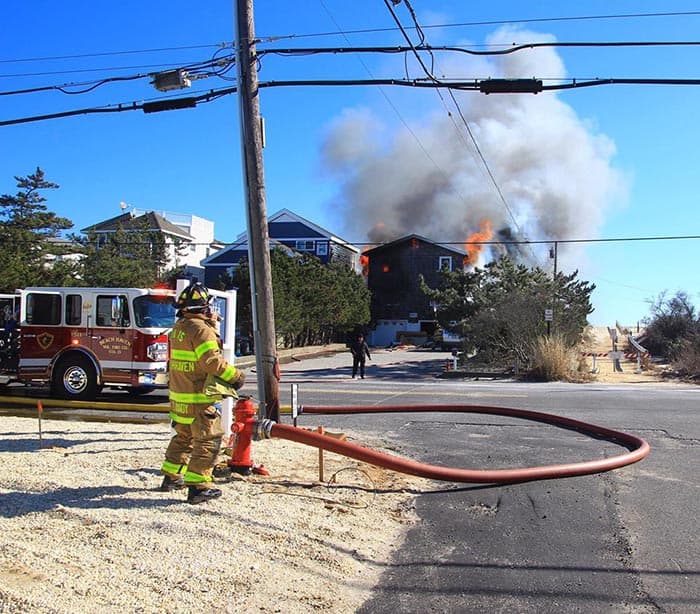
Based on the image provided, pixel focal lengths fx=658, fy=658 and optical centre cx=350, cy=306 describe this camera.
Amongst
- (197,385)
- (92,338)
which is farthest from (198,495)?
(92,338)

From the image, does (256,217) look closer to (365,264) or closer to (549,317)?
(549,317)

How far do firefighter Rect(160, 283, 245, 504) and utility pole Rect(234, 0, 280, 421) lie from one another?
2.27 metres

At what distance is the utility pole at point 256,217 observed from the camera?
7383mm

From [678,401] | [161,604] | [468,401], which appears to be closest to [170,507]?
[161,604]

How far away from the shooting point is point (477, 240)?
185 ft

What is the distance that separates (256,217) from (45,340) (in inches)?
255

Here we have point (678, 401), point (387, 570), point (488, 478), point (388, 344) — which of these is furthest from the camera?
point (388, 344)

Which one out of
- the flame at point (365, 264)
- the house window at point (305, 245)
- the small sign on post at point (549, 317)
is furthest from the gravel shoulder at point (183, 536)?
the flame at point (365, 264)

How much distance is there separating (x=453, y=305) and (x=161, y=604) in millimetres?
22775

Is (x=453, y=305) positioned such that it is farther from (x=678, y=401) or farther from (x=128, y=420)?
(x=128, y=420)


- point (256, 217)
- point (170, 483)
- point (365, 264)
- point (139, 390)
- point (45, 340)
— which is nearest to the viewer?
point (170, 483)

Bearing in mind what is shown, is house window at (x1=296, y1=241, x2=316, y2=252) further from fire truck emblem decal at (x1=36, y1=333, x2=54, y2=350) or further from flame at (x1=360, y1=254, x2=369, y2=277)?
fire truck emblem decal at (x1=36, y1=333, x2=54, y2=350)

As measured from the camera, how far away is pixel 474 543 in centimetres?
464

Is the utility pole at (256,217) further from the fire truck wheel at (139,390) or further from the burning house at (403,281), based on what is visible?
the burning house at (403,281)
